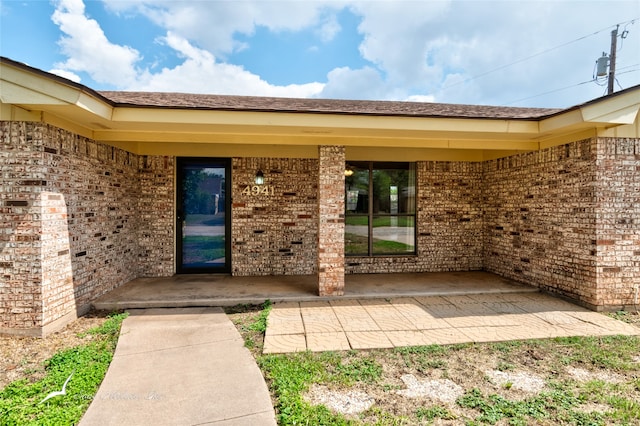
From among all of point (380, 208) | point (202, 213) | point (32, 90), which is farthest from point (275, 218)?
point (32, 90)

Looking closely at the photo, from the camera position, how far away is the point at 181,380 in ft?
9.60

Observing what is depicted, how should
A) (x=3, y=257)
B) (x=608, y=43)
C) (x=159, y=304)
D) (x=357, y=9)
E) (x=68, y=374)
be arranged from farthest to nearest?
(x=608, y=43) → (x=357, y=9) → (x=159, y=304) → (x=3, y=257) → (x=68, y=374)

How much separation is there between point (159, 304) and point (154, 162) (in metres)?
3.10

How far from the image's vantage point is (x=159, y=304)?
195 inches

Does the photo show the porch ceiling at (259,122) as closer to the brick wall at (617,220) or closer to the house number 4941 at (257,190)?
the brick wall at (617,220)

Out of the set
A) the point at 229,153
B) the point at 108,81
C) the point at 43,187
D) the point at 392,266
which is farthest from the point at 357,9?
the point at 108,81

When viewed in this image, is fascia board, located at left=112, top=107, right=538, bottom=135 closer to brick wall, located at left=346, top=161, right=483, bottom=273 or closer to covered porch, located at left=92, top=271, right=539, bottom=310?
brick wall, located at left=346, top=161, right=483, bottom=273

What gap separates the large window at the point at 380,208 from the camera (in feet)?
23.4

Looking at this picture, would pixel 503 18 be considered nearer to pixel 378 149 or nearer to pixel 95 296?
pixel 378 149

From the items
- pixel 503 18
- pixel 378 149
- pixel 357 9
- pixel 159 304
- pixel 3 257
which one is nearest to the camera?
pixel 3 257

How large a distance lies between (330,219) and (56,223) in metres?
3.81

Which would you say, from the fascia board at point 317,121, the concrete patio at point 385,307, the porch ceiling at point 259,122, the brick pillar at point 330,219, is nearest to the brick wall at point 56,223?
the porch ceiling at point 259,122

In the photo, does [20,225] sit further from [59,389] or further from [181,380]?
[181,380]

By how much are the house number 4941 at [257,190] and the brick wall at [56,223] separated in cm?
226
